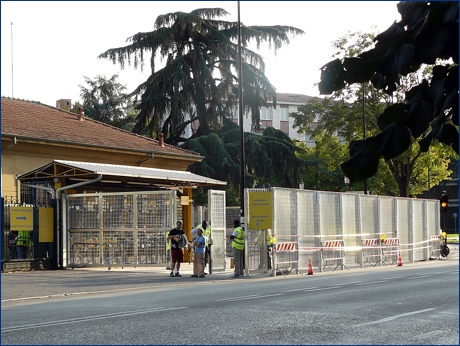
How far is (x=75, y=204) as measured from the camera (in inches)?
1090

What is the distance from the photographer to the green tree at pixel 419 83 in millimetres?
4082

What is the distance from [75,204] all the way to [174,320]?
54.8 feet

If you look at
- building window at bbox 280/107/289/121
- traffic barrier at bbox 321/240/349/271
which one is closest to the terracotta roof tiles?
traffic barrier at bbox 321/240/349/271

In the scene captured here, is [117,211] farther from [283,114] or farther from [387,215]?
[283,114]

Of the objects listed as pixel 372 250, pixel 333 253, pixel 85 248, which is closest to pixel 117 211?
pixel 85 248

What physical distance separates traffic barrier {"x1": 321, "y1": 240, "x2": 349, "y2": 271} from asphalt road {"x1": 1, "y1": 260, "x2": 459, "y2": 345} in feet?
28.6

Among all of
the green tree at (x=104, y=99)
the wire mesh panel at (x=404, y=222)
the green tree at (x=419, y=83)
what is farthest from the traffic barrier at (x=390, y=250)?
the green tree at (x=104, y=99)

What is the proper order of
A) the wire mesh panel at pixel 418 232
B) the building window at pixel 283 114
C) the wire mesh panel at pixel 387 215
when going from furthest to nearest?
the building window at pixel 283 114
the wire mesh panel at pixel 418 232
the wire mesh panel at pixel 387 215

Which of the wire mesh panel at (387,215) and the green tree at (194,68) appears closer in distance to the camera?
the wire mesh panel at (387,215)

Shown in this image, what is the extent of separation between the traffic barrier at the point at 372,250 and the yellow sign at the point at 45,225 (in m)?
11.9

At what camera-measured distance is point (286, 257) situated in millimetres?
25781

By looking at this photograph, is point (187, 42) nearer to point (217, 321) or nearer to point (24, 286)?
point (24, 286)

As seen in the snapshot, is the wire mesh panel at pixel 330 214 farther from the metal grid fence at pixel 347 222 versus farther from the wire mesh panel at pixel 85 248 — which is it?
the wire mesh panel at pixel 85 248

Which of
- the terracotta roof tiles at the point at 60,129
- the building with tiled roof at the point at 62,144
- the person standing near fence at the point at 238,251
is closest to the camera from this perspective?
the person standing near fence at the point at 238,251
